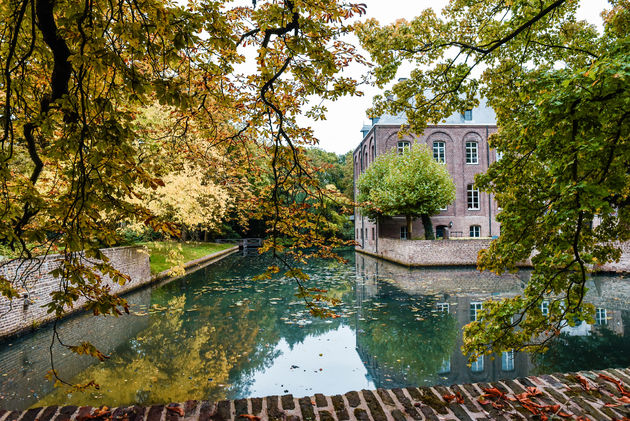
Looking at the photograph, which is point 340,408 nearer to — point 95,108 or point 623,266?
point 95,108

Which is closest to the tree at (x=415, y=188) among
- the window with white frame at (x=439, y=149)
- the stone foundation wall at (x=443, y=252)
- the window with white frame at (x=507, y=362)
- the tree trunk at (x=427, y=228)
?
the tree trunk at (x=427, y=228)

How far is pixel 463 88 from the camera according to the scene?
6148mm

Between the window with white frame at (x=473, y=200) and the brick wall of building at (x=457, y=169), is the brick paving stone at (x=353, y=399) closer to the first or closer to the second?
the brick wall of building at (x=457, y=169)

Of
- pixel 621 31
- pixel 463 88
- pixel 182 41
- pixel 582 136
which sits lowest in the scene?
pixel 582 136

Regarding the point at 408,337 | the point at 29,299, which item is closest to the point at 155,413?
the point at 408,337

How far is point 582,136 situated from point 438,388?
2450 mm

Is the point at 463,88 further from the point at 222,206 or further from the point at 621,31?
the point at 222,206

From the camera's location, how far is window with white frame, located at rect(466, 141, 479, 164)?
29094mm

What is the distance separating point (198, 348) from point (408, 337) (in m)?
3.99

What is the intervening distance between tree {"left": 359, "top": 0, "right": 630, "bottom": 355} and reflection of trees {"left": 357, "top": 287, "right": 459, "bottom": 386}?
2247 mm

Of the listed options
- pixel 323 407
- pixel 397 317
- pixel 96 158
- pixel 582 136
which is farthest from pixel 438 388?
pixel 397 317

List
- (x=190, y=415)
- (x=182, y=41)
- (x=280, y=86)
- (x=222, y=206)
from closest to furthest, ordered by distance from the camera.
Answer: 1. (x=182, y=41)
2. (x=190, y=415)
3. (x=280, y=86)
4. (x=222, y=206)

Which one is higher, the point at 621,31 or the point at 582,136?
the point at 621,31

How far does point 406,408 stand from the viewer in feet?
10.4
